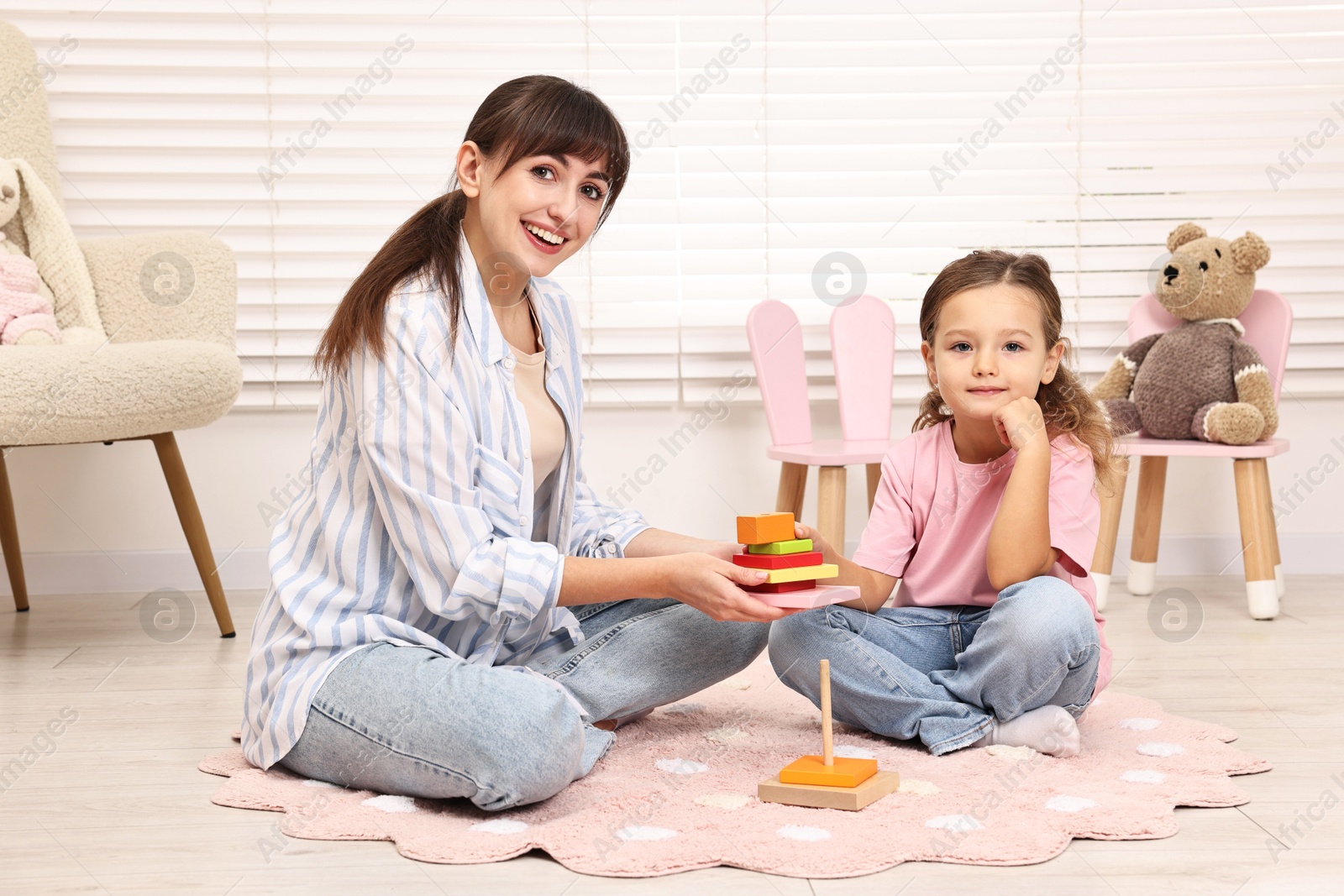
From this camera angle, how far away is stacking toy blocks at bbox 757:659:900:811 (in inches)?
41.7

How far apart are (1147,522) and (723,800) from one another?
4.47 ft

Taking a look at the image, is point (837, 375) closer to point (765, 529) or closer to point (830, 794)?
point (765, 529)

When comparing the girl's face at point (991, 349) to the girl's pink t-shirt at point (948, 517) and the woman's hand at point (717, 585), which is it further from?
the woman's hand at point (717, 585)

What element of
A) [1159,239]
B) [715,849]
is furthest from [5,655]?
[1159,239]

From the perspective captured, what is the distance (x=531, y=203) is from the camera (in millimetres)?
1179

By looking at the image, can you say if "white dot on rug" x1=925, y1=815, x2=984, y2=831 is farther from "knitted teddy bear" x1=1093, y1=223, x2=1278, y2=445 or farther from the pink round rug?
"knitted teddy bear" x1=1093, y1=223, x2=1278, y2=445

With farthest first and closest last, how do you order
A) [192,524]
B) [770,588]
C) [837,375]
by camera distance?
[837,375] < [192,524] < [770,588]

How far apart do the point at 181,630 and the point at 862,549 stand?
3.81 ft

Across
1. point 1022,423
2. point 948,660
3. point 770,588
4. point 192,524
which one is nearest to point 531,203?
point 770,588

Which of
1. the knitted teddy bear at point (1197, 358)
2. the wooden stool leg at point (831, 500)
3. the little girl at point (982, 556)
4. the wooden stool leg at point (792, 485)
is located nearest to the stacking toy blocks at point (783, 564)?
the little girl at point (982, 556)

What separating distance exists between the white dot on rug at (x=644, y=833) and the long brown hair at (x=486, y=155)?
1.52ft

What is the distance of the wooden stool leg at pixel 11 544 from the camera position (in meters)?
2.03

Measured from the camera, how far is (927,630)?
4.35 feet

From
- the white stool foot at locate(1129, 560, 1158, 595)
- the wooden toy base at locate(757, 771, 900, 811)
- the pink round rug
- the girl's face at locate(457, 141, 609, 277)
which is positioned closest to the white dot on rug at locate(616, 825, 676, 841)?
the pink round rug
